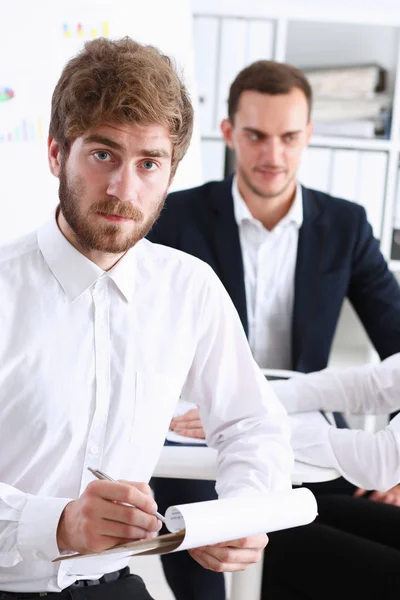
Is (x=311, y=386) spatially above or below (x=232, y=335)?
below

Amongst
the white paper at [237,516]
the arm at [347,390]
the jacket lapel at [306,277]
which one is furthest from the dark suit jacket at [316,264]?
the white paper at [237,516]

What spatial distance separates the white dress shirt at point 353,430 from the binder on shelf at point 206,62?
1675mm

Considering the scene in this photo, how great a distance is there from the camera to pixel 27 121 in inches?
100

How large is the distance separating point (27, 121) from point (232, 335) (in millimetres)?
1477

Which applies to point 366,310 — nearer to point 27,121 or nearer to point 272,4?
point 27,121

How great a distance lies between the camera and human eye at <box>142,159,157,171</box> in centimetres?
116

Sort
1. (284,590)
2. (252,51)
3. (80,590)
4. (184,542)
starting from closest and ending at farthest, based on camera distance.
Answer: (184,542) → (80,590) → (284,590) → (252,51)

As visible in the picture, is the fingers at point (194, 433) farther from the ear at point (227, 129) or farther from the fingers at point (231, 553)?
the ear at point (227, 129)

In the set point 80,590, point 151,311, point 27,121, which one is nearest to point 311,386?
point 151,311

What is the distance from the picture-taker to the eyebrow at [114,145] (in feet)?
3.70

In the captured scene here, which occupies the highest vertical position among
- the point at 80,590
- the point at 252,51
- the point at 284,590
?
the point at 252,51

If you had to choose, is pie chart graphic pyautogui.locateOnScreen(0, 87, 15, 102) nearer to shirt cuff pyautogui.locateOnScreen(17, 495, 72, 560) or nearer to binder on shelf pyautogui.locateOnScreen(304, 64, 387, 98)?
binder on shelf pyautogui.locateOnScreen(304, 64, 387, 98)

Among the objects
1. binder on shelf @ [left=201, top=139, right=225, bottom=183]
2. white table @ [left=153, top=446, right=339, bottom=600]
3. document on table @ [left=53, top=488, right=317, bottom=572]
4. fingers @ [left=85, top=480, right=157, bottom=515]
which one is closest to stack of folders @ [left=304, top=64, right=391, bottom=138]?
binder on shelf @ [left=201, top=139, right=225, bottom=183]

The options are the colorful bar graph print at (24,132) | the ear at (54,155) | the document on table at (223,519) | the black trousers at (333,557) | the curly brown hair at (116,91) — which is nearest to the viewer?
the document on table at (223,519)
